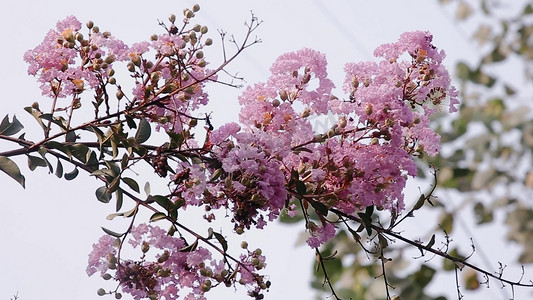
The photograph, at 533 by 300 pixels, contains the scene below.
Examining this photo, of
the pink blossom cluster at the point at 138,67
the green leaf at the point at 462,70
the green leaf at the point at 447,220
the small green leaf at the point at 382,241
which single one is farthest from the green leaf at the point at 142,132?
the green leaf at the point at 462,70

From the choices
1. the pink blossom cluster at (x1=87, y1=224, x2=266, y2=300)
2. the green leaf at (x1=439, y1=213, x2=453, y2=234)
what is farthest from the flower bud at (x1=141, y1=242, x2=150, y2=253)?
the green leaf at (x1=439, y1=213, x2=453, y2=234)

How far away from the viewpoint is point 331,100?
0.62 meters

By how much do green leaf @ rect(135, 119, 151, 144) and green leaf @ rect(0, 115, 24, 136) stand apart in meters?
0.12

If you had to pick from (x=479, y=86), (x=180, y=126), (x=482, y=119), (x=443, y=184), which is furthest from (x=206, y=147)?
(x=479, y=86)

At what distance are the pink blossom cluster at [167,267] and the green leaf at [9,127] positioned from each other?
0.42ft

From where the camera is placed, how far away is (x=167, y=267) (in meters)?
0.57

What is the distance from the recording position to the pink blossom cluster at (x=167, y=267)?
0.55 m

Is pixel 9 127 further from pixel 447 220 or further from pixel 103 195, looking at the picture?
pixel 447 220

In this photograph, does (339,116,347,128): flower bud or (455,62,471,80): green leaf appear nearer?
(339,116,347,128): flower bud

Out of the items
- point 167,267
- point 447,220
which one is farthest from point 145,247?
point 447,220

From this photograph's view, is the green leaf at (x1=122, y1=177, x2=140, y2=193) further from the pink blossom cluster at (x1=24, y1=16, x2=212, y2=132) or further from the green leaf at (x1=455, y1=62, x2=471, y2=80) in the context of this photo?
the green leaf at (x1=455, y1=62, x2=471, y2=80)

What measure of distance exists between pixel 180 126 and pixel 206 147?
34 mm

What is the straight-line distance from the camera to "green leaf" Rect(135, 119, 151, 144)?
0.57 m

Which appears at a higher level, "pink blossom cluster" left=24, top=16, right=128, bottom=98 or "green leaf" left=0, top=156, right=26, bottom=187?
"pink blossom cluster" left=24, top=16, right=128, bottom=98
